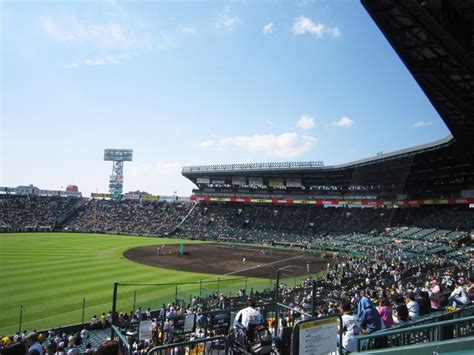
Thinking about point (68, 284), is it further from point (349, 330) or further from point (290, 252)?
point (290, 252)

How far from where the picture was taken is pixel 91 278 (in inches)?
1109

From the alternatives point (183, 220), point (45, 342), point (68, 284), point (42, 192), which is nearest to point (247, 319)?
point (45, 342)

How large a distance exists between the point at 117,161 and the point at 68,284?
303 feet

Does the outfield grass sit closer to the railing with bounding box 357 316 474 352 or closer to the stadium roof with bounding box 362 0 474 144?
the railing with bounding box 357 316 474 352

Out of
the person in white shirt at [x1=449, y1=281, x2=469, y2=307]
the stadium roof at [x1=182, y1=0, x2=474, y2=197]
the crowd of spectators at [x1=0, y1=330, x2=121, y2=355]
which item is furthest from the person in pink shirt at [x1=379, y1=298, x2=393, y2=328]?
the stadium roof at [x1=182, y1=0, x2=474, y2=197]

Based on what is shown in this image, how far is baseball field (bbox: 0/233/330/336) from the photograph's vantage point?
65.7 feet

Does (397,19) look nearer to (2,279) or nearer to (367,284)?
(367,284)

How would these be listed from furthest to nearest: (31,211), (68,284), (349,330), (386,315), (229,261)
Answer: (31,211) < (229,261) < (68,284) < (386,315) < (349,330)

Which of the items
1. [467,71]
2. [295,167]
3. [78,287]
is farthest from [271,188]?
[467,71]

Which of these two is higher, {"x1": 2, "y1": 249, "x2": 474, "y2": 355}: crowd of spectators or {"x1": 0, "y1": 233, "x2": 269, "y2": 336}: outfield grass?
{"x1": 2, "y1": 249, "x2": 474, "y2": 355}: crowd of spectators

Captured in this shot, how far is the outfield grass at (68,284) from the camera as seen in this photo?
19.6 m

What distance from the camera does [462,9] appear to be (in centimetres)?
1276

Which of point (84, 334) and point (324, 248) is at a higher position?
point (324, 248)

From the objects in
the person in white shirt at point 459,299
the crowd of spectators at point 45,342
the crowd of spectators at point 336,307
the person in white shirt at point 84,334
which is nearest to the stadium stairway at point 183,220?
the crowd of spectators at point 336,307
